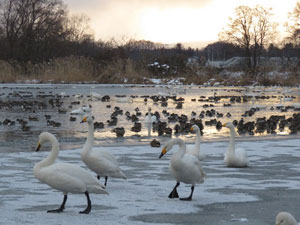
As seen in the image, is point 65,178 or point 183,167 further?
point 183,167

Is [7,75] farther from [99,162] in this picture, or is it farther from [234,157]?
[99,162]

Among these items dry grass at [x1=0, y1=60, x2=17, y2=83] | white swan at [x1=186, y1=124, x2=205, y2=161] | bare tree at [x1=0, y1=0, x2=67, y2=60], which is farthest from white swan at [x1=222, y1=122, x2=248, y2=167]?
bare tree at [x1=0, y1=0, x2=67, y2=60]

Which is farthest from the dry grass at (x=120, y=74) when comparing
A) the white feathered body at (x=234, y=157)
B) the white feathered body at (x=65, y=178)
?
the white feathered body at (x=65, y=178)

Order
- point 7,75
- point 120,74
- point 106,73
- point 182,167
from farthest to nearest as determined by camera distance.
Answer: point 120,74, point 106,73, point 7,75, point 182,167

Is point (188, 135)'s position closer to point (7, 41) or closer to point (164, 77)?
point (164, 77)

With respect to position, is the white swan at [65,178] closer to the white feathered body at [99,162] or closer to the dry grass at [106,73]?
the white feathered body at [99,162]

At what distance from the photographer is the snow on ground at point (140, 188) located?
6.28 metres

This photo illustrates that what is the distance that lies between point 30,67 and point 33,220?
4757 centimetres

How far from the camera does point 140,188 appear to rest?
25.9 ft

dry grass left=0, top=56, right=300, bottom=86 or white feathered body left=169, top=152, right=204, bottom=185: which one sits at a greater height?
dry grass left=0, top=56, right=300, bottom=86

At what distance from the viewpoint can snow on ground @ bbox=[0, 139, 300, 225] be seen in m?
6.28

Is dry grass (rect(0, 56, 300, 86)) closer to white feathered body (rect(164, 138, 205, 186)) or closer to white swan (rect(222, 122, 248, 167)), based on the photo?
white swan (rect(222, 122, 248, 167))

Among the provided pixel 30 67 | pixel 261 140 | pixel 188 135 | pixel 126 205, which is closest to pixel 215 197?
pixel 126 205

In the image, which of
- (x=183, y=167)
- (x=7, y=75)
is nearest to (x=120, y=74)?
(x=7, y=75)
